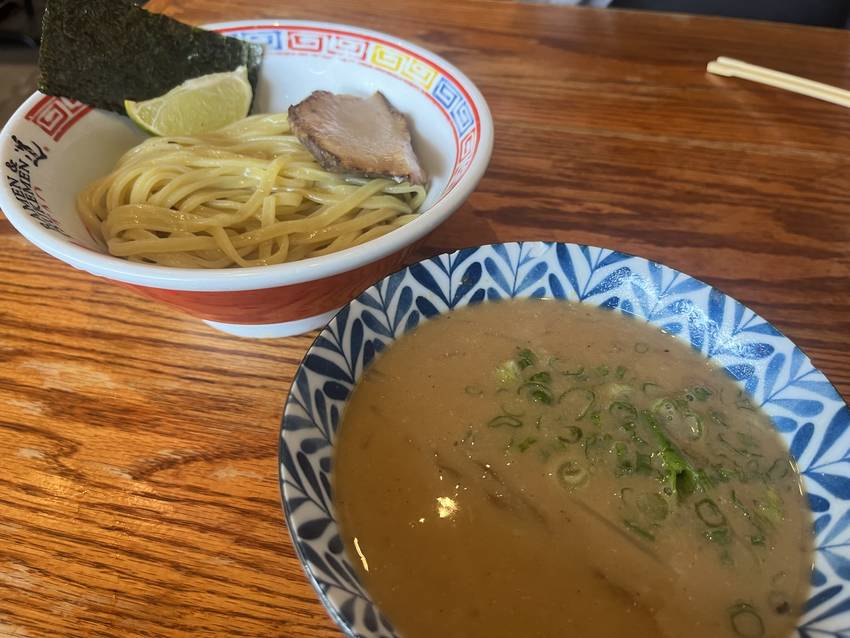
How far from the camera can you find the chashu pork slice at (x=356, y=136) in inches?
55.9

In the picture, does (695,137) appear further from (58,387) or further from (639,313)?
(58,387)

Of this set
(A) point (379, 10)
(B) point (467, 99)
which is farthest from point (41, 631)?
(A) point (379, 10)

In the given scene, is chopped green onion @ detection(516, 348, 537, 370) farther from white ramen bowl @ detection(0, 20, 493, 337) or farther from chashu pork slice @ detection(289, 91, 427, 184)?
chashu pork slice @ detection(289, 91, 427, 184)

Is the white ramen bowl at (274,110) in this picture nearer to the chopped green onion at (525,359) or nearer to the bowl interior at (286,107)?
the bowl interior at (286,107)

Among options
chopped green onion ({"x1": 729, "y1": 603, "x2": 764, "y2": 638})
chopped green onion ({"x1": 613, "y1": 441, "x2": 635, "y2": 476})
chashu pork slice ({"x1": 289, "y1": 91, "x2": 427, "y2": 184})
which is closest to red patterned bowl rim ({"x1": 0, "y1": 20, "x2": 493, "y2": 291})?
chashu pork slice ({"x1": 289, "y1": 91, "x2": 427, "y2": 184})

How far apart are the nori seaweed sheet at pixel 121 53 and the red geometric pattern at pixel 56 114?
2 cm

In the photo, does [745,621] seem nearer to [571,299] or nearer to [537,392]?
[537,392]

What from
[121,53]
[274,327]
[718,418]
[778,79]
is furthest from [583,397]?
[778,79]

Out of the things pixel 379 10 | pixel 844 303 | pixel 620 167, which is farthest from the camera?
pixel 379 10

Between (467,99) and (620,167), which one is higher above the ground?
(467,99)

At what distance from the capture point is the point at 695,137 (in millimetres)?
1859

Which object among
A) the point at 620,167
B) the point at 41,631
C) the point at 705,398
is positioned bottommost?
the point at 41,631

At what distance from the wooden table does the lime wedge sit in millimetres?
407

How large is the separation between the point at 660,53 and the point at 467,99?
1087 mm
